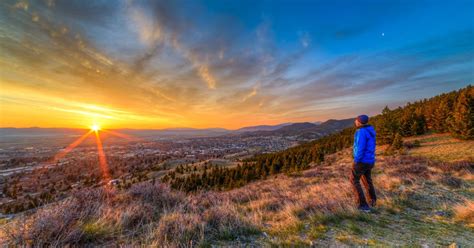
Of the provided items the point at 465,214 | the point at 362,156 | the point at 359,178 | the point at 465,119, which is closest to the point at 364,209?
the point at 359,178

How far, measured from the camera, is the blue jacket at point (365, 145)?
15.7 feet

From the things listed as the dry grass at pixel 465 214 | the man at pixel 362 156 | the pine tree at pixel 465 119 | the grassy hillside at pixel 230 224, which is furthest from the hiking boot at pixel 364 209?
the pine tree at pixel 465 119

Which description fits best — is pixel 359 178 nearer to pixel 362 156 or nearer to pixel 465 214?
pixel 362 156

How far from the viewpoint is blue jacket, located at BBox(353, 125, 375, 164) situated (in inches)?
189

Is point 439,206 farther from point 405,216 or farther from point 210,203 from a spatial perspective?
point 210,203

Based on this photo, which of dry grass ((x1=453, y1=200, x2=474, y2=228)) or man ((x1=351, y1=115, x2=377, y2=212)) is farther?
man ((x1=351, y1=115, x2=377, y2=212))

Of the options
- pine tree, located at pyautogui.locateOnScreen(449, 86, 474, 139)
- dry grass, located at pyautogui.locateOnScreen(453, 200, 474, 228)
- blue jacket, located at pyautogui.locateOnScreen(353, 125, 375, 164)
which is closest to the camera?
dry grass, located at pyautogui.locateOnScreen(453, 200, 474, 228)

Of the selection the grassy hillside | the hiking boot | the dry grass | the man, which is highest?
the man

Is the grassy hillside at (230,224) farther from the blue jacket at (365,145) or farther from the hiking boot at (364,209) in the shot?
the blue jacket at (365,145)

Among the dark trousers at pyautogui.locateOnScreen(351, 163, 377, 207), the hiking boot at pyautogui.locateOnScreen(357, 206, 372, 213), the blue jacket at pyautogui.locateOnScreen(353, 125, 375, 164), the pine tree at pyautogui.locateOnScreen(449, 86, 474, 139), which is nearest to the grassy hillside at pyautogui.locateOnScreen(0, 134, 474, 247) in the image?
the hiking boot at pyautogui.locateOnScreen(357, 206, 372, 213)

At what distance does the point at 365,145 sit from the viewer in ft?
15.7

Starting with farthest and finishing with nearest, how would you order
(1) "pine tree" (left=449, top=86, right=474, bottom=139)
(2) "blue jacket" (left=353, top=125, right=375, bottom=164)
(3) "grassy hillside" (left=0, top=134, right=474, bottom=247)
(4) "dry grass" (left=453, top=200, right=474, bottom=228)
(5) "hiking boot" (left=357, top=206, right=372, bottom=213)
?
(1) "pine tree" (left=449, top=86, right=474, bottom=139) → (2) "blue jacket" (left=353, top=125, right=375, bottom=164) → (5) "hiking boot" (left=357, top=206, right=372, bottom=213) → (4) "dry grass" (left=453, top=200, right=474, bottom=228) → (3) "grassy hillside" (left=0, top=134, right=474, bottom=247)

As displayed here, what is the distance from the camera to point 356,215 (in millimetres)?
4297

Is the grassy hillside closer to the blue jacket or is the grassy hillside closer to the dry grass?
the dry grass
